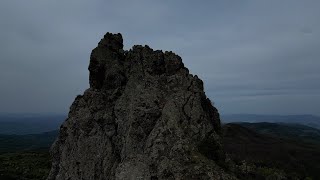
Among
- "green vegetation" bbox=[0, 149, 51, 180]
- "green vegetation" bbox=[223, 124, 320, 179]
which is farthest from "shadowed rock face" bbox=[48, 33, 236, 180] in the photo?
"green vegetation" bbox=[0, 149, 51, 180]

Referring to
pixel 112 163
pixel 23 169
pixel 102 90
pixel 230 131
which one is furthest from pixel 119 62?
pixel 230 131

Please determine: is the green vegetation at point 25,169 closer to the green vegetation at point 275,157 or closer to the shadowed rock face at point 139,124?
the green vegetation at point 275,157

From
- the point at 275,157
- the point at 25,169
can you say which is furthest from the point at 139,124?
the point at 25,169

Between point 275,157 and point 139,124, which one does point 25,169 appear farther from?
point 139,124

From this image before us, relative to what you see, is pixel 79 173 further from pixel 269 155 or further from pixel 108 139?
pixel 269 155

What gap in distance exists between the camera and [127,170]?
30922 millimetres

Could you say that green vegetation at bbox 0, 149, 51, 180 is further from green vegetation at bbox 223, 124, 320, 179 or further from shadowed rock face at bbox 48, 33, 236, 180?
shadowed rock face at bbox 48, 33, 236, 180

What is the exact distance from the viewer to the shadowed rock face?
98.6 ft

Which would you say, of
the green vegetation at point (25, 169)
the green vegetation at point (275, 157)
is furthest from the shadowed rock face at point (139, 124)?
the green vegetation at point (25, 169)

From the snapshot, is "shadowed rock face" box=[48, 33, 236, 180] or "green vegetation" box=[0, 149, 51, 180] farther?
"green vegetation" box=[0, 149, 51, 180]

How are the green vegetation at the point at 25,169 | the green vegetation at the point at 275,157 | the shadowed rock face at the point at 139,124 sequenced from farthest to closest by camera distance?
the green vegetation at the point at 25,169, the green vegetation at the point at 275,157, the shadowed rock face at the point at 139,124

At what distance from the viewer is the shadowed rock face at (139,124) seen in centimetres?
3006

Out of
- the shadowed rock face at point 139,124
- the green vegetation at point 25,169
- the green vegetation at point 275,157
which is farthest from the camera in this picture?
the green vegetation at point 25,169

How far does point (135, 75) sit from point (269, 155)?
100m
